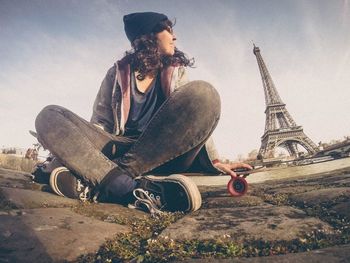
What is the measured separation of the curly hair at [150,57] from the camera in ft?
11.1

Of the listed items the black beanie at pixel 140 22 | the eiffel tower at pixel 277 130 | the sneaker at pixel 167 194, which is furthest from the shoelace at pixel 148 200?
the eiffel tower at pixel 277 130

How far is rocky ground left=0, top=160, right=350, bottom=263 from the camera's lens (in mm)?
1070

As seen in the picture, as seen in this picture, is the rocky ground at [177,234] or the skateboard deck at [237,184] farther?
the skateboard deck at [237,184]

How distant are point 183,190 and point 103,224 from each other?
65cm

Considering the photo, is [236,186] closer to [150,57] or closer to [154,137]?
[154,137]

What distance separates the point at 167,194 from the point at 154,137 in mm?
536

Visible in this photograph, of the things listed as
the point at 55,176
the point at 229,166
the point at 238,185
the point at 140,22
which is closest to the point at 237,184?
the point at 238,185

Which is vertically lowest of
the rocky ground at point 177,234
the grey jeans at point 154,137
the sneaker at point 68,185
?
the rocky ground at point 177,234

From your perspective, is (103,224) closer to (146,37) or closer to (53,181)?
→ (53,181)

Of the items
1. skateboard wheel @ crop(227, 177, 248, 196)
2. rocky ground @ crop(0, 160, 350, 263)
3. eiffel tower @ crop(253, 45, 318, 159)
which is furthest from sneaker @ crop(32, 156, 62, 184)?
eiffel tower @ crop(253, 45, 318, 159)

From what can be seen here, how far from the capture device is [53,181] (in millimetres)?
2334

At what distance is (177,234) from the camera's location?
1412 millimetres

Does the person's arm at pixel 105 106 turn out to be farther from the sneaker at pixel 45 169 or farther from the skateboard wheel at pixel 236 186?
the skateboard wheel at pixel 236 186

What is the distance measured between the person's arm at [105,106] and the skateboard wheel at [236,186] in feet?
5.05
